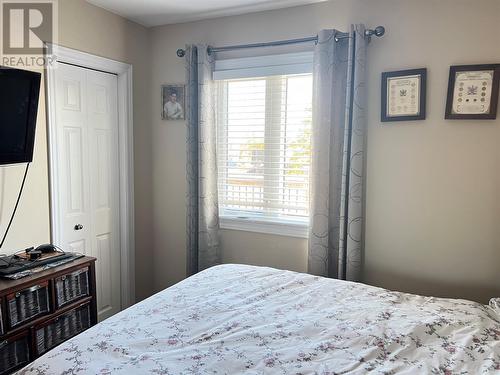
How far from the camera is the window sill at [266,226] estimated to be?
3.06 meters

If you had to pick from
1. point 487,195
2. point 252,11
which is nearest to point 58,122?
point 252,11

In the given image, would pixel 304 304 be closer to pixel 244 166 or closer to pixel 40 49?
pixel 244 166

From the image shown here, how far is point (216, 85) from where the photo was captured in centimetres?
328

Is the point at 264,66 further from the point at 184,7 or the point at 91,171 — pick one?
the point at 91,171

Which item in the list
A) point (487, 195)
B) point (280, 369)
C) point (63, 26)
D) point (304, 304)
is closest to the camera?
point (280, 369)

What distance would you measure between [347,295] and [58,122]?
227cm

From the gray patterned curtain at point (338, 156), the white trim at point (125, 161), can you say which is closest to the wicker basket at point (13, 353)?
the white trim at point (125, 161)

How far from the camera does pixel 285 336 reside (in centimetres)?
162

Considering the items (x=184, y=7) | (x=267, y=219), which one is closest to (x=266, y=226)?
(x=267, y=219)

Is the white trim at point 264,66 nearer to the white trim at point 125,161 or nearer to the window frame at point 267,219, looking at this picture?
the window frame at point 267,219

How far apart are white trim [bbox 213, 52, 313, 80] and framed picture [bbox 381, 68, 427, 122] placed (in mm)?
614

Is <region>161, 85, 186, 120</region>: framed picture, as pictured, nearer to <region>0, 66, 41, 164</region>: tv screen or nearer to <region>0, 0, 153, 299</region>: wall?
<region>0, 0, 153, 299</region>: wall

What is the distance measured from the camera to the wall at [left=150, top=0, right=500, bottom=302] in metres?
2.46

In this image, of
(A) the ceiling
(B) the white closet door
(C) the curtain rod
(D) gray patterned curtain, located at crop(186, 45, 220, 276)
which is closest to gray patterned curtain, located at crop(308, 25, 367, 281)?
(C) the curtain rod
